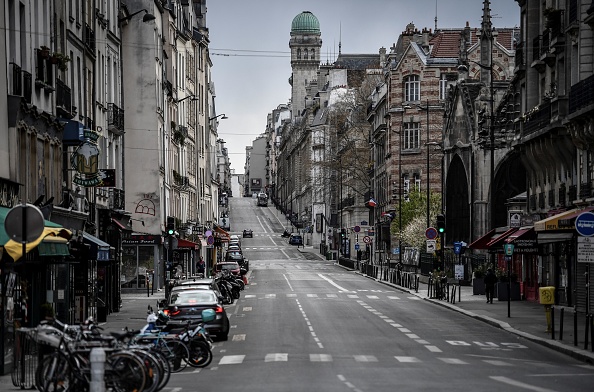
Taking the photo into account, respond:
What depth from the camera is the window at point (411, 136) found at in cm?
9956

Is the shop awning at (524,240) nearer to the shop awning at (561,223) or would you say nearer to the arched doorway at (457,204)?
the shop awning at (561,223)

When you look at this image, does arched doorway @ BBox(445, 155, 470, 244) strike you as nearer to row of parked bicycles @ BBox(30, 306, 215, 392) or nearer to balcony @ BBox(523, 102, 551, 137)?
balcony @ BBox(523, 102, 551, 137)

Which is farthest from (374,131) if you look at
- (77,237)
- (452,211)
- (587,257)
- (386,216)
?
(587,257)

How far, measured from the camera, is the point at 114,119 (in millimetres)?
46750

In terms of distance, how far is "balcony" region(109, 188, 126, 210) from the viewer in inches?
1826

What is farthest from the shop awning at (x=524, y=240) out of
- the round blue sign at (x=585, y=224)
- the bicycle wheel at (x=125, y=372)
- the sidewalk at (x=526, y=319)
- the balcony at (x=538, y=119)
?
the bicycle wheel at (x=125, y=372)

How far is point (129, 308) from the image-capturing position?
4744 centimetres

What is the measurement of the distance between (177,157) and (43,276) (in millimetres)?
48055

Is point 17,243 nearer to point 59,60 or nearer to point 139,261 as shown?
point 59,60

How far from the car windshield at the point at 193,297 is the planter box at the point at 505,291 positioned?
2309 centimetres

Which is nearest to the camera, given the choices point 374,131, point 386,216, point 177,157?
point 177,157

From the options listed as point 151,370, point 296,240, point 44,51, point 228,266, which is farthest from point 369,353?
point 296,240

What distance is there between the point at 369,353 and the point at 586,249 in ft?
16.9

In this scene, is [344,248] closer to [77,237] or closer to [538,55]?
[538,55]
